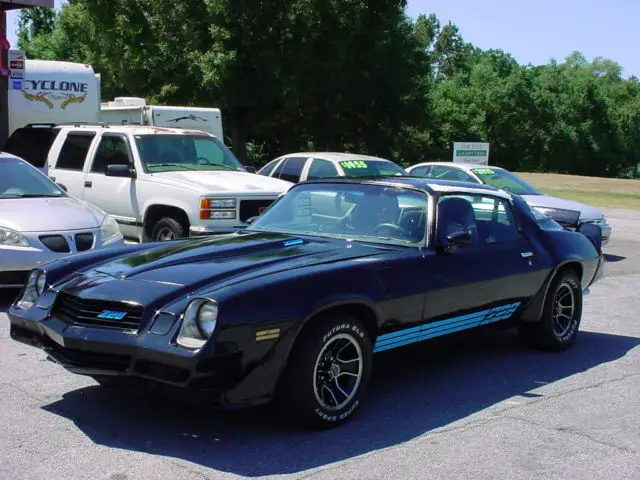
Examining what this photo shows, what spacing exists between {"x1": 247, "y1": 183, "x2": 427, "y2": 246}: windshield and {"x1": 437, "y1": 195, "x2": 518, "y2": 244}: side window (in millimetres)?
154

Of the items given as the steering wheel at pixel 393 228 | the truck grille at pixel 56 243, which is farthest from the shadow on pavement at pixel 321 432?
the truck grille at pixel 56 243

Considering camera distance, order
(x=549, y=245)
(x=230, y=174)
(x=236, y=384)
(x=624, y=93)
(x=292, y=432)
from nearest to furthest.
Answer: (x=236, y=384), (x=292, y=432), (x=549, y=245), (x=230, y=174), (x=624, y=93)

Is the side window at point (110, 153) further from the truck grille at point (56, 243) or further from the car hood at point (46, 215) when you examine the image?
the truck grille at point (56, 243)

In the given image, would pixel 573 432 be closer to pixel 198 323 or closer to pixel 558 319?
pixel 558 319

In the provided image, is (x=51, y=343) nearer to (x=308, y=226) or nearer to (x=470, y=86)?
(x=308, y=226)

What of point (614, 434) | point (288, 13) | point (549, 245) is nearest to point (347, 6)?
point (288, 13)

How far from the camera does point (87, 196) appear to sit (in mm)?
12102

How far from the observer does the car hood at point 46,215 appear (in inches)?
331

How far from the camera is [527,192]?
600 inches

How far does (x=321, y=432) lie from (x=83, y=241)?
4508 mm

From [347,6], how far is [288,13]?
2359 millimetres

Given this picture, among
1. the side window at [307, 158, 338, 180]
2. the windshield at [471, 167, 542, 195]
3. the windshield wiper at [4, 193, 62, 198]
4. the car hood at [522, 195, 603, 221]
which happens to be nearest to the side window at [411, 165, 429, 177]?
the windshield at [471, 167, 542, 195]

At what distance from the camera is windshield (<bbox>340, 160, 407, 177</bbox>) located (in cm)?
1430

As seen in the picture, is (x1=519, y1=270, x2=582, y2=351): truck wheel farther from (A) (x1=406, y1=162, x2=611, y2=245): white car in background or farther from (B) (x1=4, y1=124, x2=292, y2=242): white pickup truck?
(A) (x1=406, y1=162, x2=611, y2=245): white car in background
